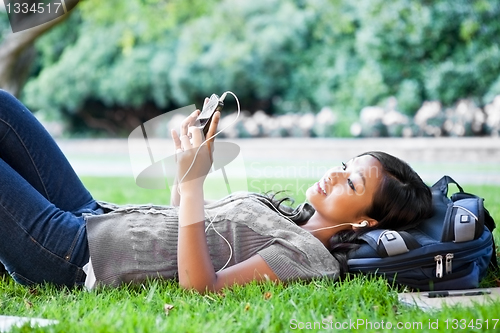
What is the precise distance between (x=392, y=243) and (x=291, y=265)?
41 cm

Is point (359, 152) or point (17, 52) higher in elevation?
point (17, 52)

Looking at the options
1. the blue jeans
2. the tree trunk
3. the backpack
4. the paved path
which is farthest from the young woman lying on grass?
the paved path

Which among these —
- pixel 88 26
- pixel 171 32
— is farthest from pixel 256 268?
pixel 88 26

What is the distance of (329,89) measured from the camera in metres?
13.6

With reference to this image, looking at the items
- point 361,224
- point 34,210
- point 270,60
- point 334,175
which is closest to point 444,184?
point 361,224

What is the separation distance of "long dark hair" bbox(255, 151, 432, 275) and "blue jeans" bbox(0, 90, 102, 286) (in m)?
1.07

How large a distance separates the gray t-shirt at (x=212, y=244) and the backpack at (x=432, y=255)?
17 centimetres

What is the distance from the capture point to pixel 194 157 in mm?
2107

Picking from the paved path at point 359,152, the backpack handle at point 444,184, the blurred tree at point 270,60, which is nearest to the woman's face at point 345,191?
the backpack handle at point 444,184

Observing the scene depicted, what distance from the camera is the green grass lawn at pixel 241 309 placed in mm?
1806

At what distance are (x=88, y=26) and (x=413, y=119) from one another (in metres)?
9.60

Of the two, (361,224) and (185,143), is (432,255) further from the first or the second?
(185,143)

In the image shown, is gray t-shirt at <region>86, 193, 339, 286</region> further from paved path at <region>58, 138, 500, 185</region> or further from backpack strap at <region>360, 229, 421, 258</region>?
paved path at <region>58, 138, 500, 185</region>

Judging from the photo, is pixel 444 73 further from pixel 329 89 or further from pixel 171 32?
pixel 171 32
